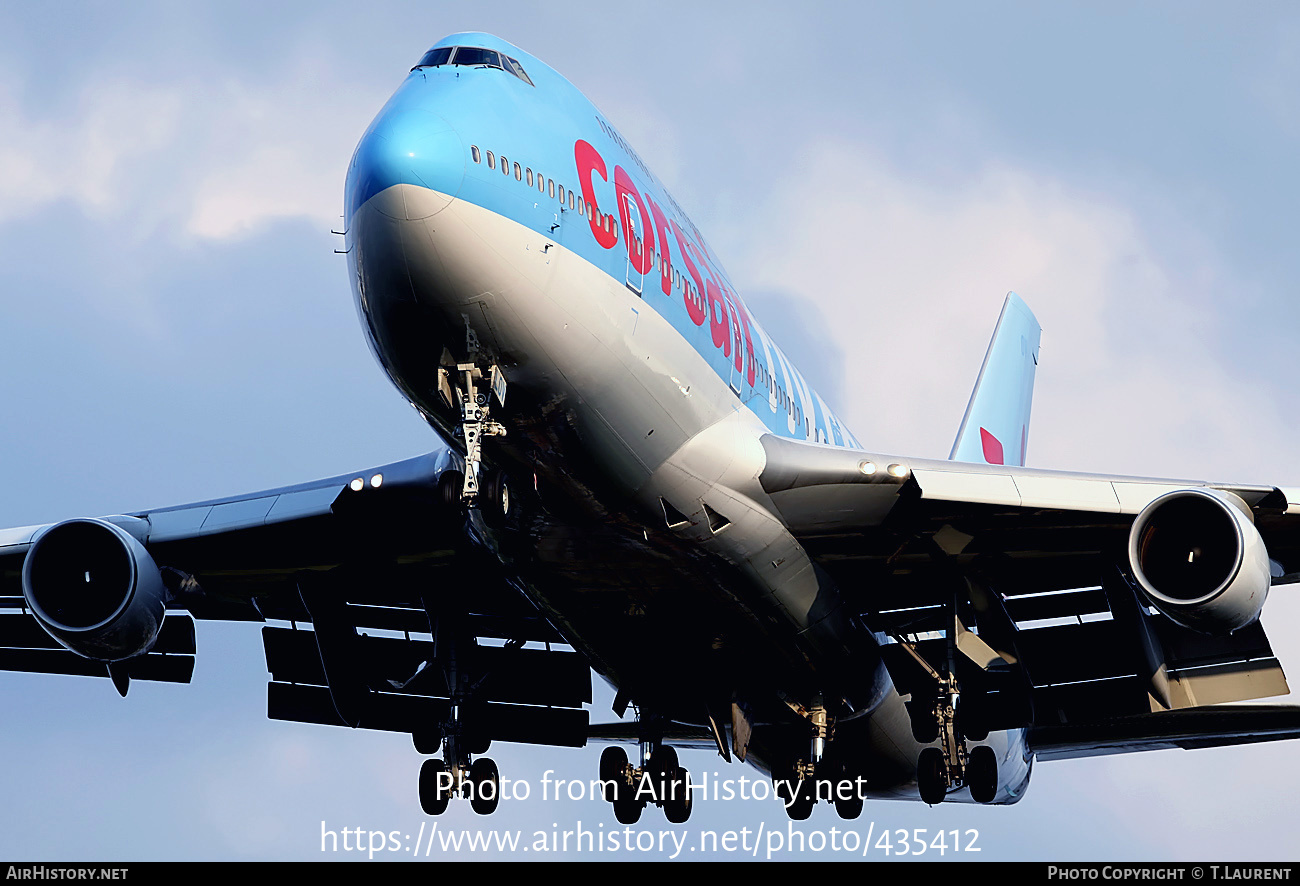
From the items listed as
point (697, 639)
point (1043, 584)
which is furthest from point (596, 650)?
point (1043, 584)

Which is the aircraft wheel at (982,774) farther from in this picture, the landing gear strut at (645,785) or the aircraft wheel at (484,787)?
the aircraft wheel at (484,787)

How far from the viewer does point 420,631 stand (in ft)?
81.2

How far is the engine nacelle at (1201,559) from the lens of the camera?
17.7 metres

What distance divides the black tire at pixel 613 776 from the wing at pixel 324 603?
1.04 meters

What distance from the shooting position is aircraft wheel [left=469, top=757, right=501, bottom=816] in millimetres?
23312

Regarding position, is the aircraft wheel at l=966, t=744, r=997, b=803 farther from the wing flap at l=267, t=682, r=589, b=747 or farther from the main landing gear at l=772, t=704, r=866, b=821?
the wing flap at l=267, t=682, r=589, b=747

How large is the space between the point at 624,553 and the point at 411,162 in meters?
5.70

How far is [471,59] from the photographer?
16672 mm

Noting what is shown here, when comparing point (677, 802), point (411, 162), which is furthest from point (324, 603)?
point (411, 162)

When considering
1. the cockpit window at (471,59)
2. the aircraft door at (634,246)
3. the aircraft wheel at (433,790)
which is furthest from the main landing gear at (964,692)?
the cockpit window at (471,59)

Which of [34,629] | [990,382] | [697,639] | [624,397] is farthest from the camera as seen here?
[990,382]

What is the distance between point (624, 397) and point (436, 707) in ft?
31.4

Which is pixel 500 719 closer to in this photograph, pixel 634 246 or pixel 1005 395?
pixel 634 246
